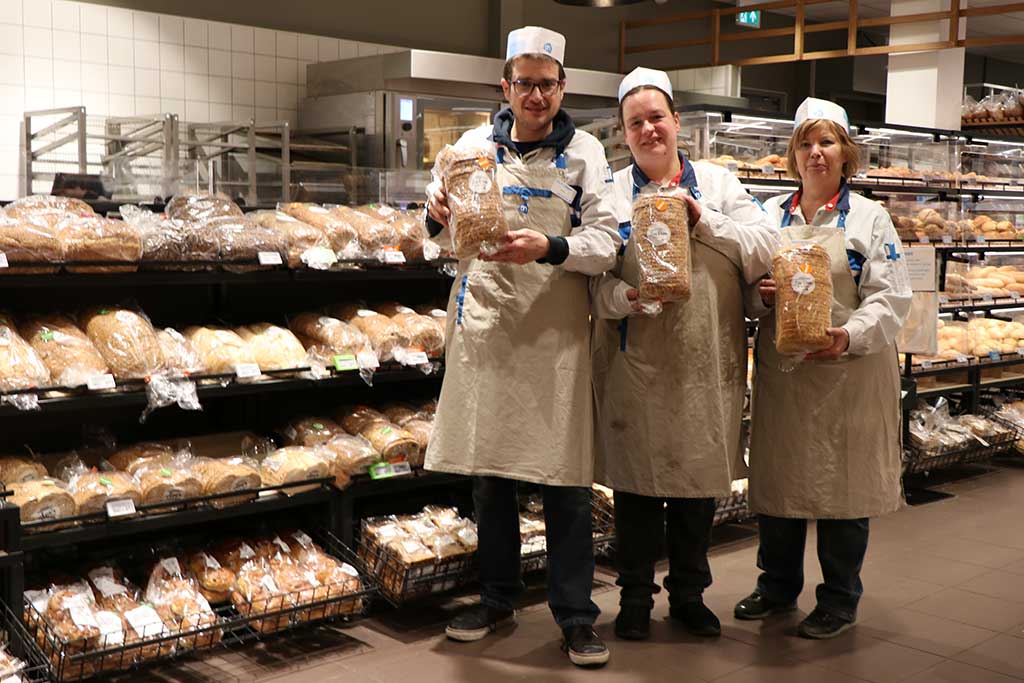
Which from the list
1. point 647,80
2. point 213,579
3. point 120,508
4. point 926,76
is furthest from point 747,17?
point 120,508

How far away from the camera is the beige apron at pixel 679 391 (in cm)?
334

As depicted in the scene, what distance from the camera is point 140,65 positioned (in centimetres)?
686

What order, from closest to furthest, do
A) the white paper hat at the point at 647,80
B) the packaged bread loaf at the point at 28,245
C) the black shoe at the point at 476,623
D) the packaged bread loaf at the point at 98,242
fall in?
the packaged bread loaf at the point at 28,245
the packaged bread loaf at the point at 98,242
the white paper hat at the point at 647,80
the black shoe at the point at 476,623

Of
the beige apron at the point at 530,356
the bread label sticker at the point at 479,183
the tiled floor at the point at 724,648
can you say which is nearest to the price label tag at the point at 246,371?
the beige apron at the point at 530,356

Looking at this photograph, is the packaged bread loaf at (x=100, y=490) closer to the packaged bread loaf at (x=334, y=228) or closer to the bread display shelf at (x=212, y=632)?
the bread display shelf at (x=212, y=632)

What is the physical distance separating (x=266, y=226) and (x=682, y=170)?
4.60 feet

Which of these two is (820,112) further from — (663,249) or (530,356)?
(530,356)

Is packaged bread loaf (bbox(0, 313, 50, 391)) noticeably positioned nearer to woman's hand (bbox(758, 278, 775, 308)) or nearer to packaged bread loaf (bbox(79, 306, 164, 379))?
packaged bread loaf (bbox(79, 306, 164, 379))

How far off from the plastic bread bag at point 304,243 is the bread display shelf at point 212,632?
90 cm

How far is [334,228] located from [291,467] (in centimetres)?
84

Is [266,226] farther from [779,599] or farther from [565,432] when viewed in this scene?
[779,599]

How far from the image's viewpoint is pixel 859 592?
362 centimetres

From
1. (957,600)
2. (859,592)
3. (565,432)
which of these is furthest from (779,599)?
(565,432)

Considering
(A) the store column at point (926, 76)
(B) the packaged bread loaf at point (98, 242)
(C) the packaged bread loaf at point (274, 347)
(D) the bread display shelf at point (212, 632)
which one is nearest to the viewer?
(D) the bread display shelf at point (212, 632)
